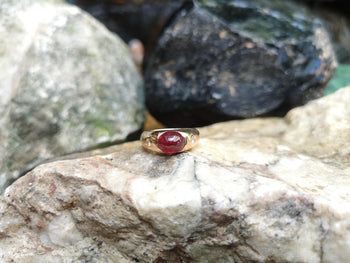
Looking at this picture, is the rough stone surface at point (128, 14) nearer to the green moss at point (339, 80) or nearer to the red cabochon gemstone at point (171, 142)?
the green moss at point (339, 80)

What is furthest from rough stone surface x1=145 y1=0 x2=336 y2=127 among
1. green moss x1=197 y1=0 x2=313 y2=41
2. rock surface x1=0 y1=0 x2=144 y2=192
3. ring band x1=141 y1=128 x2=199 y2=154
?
ring band x1=141 y1=128 x2=199 y2=154

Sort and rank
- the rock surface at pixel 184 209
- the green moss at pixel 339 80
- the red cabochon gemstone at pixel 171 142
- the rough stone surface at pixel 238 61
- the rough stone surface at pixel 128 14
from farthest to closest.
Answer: the rough stone surface at pixel 128 14
the green moss at pixel 339 80
the rough stone surface at pixel 238 61
the red cabochon gemstone at pixel 171 142
the rock surface at pixel 184 209

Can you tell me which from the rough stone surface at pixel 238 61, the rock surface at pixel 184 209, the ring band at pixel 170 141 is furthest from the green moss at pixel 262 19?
the ring band at pixel 170 141

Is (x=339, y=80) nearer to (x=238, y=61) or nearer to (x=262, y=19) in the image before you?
(x=262, y=19)

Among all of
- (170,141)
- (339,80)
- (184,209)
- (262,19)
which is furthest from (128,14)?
(184,209)

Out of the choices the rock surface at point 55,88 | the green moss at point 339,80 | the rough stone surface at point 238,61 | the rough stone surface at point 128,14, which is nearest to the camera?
the rock surface at point 55,88

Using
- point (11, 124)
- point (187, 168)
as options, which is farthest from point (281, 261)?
point (11, 124)

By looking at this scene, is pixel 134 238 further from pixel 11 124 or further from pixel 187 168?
pixel 11 124
